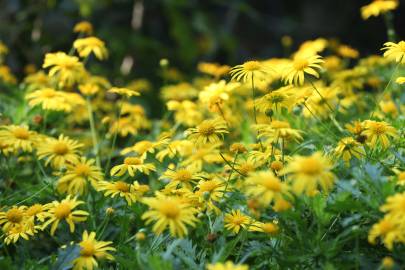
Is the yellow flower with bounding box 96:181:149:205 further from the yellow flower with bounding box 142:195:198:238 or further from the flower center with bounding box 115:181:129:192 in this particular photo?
the yellow flower with bounding box 142:195:198:238

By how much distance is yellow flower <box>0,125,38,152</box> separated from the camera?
6.89 ft

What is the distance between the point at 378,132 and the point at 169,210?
776 millimetres

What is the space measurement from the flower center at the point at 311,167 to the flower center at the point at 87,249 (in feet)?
2.19

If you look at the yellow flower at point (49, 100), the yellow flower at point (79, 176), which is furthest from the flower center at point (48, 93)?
the yellow flower at point (79, 176)

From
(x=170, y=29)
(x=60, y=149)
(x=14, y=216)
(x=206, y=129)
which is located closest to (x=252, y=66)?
(x=206, y=129)

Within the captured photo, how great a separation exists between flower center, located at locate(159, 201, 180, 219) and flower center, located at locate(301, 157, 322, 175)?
35 cm

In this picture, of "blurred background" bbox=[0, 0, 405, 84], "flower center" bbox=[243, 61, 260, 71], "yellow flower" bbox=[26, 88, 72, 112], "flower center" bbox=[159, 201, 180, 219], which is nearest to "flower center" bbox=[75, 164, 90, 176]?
"flower center" bbox=[159, 201, 180, 219]

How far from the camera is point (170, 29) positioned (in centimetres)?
462

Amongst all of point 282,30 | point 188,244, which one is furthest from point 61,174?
point 282,30

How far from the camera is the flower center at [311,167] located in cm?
141

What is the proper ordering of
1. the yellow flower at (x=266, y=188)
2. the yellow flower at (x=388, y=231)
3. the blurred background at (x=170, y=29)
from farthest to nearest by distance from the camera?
1. the blurred background at (x=170, y=29)
2. the yellow flower at (x=266, y=188)
3. the yellow flower at (x=388, y=231)

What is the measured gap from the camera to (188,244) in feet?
5.55

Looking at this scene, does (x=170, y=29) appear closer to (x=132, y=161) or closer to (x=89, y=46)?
(x=89, y=46)

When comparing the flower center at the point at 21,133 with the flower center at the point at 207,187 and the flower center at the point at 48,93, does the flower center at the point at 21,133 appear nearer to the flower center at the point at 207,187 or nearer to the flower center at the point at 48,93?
the flower center at the point at 48,93
